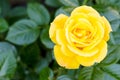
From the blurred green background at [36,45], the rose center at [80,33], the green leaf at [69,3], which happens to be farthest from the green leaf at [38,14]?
the rose center at [80,33]

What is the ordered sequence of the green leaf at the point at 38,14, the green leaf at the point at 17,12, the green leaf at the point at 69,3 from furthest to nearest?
the green leaf at the point at 17,12 < the green leaf at the point at 38,14 < the green leaf at the point at 69,3

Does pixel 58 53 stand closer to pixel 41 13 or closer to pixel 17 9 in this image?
pixel 41 13

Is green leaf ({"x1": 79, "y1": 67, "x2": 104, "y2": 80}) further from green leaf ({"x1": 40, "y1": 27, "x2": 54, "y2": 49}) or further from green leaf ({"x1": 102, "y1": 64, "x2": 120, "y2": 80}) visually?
green leaf ({"x1": 40, "y1": 27, "x2": 54, "y2": 49})

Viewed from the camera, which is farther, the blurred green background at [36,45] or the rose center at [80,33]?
the blurred green background at [36,45]

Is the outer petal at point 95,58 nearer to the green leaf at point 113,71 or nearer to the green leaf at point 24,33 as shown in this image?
the green leaf at point 113,71

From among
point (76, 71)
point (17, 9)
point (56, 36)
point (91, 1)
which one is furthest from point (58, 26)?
point (17, 9)

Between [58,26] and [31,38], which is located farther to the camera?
[31,38]

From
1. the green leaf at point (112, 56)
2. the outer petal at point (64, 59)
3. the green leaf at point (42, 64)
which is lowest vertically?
the green leaf at point (42, 64)
